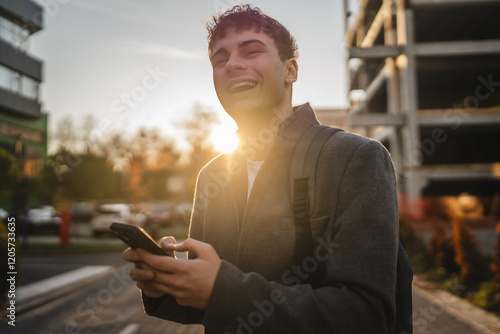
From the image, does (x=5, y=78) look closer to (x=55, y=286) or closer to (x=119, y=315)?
(x=119, y=315)

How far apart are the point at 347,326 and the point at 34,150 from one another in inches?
1617

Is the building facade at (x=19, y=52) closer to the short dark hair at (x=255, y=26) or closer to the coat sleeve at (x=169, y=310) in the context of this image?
the short dark hair at (x=255, y=26)

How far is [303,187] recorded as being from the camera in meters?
1.44

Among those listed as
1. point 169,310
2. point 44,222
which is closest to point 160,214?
point 44,222

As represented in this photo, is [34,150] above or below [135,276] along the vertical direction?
above

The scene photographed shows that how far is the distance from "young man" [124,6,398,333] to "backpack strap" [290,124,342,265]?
0.03m

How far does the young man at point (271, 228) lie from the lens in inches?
47.7

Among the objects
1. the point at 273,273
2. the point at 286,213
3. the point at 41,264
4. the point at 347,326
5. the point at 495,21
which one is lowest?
the point at 41,264

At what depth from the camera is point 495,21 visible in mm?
27453

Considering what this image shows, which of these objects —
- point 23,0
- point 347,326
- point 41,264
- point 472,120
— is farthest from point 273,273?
point 472,120

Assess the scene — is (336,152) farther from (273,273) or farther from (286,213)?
(273,273)

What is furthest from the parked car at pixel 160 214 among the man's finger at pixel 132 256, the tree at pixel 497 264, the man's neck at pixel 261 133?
the man's finger at pixel 132 256

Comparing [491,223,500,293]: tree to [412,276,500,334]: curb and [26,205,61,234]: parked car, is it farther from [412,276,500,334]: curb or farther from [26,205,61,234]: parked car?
[26,205,61,234]: parked car

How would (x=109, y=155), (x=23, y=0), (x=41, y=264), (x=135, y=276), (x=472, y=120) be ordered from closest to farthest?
(x=135, y=276) → (x=23, y=0) → (x=41, y=264) → (x=472, y=120) → (x=109, y=155)
